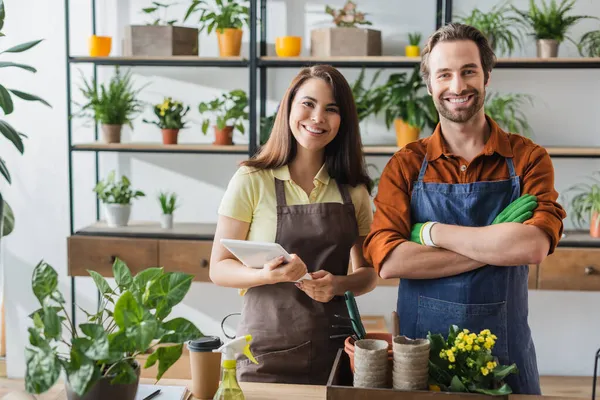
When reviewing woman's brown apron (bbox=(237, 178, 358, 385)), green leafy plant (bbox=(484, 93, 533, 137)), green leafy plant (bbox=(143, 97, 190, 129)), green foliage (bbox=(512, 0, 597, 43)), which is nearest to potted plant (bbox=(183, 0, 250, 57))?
green leafy plant (bbox=(143, 97, 190, 129))

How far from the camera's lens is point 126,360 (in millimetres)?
1441

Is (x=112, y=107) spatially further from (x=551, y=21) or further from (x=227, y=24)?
(x=551, y=21)

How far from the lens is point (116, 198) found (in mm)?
3938

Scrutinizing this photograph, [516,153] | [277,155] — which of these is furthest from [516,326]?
[277,155]

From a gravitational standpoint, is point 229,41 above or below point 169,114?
above

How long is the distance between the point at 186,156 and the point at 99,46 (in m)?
0.77

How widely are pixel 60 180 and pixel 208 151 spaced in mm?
1008

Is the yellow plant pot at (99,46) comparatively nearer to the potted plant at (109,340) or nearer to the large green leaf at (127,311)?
the potted plant at (109,340)

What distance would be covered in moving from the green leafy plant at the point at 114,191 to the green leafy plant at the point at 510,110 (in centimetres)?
191

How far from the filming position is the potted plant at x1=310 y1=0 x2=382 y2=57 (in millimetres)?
3746

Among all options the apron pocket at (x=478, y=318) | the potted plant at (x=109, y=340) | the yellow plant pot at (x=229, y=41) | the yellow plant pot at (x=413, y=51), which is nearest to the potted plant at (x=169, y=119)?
the yellow plant pot at (x=229, y=41)

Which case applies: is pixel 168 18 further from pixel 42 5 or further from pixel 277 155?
pixel 277 155

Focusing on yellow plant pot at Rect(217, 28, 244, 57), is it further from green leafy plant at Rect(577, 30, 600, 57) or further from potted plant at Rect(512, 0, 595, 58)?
green leafy plant at Rect(577, 30, 600, 57)

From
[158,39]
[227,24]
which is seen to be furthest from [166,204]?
[227,24]
